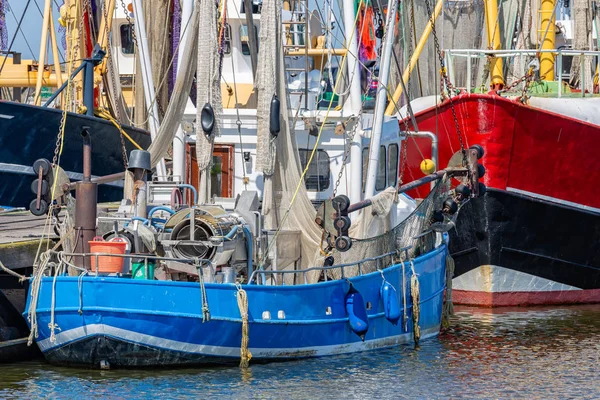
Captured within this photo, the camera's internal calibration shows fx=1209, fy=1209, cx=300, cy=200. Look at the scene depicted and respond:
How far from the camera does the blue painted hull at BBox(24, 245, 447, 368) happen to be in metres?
12.9

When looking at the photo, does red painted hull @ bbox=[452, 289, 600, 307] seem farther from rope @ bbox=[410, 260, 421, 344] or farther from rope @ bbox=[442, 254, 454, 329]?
rope @ bbox=[410, 260, 421, 344]

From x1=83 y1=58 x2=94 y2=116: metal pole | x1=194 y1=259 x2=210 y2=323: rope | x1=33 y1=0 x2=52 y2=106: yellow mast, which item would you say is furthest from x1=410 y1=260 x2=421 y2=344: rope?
x1=33 y1=0 x2=52 y2=106: yellow mast

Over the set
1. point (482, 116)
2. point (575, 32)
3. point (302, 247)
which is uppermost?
point (575, 32)

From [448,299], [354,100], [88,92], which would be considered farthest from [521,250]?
[88,92]

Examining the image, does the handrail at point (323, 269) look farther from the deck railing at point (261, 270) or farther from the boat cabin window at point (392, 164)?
the boat cabin window at point (392, 164)

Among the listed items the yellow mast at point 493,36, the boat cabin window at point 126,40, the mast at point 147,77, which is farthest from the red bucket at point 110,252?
the boat cabin window at point 126,40

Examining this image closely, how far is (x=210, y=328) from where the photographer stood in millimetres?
13141

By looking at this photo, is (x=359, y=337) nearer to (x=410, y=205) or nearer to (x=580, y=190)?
(x=410, y=205)

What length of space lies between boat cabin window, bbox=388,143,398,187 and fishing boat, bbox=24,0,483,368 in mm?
443

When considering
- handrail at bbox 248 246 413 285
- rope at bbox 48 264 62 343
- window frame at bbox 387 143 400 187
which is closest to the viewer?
rope at bbox 48 264 62 343

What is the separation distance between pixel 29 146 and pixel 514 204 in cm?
848

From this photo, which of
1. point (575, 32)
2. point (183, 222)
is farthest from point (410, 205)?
point (575, 32)

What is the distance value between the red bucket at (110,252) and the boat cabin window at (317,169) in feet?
12.0

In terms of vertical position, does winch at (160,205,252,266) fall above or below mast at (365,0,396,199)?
below
